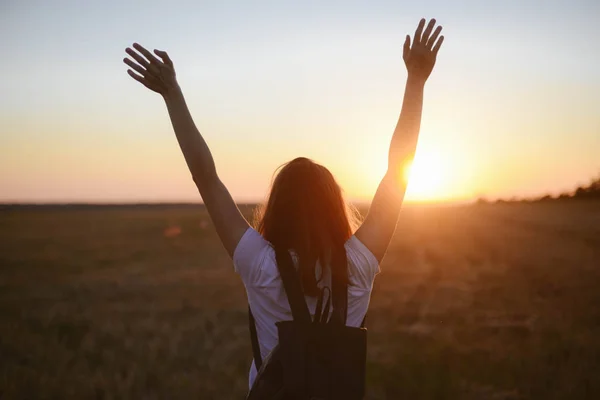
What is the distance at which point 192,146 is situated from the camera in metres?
2.09

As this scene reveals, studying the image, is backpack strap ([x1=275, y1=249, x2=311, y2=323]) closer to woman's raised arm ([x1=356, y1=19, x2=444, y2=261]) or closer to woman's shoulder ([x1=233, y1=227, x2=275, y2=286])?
woman's shoulder ([x1=233, y1=227, x2=275, y2=286])

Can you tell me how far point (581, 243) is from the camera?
27000 mm

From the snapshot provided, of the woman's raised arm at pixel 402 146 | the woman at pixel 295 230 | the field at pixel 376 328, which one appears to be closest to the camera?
the woman at pixel 295 230

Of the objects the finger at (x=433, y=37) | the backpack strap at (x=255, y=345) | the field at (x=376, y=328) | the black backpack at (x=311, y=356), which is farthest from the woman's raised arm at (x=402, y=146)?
the field at (x=376, y=328)

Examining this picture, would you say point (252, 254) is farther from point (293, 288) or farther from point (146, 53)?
point (146, 53)

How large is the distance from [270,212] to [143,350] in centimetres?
840

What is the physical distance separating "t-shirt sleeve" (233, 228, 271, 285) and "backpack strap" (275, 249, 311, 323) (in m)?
0.09

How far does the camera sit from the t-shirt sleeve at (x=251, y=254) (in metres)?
1.95

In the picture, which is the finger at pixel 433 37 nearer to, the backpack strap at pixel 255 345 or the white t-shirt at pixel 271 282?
the white t-shirt at pixel 271 282

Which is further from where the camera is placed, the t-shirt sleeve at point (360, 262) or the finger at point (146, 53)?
the finger at point (146, 53)

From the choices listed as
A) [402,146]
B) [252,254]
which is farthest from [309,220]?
[402,146]

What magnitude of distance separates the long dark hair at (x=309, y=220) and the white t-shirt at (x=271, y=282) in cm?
4

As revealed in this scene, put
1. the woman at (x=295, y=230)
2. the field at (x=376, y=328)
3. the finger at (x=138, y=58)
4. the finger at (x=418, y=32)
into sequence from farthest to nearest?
the field at (x=376, y=328)
the finger at (x=418, y=32)
the finger at (x=138, y=58)
the woman at (x=295, y=230)

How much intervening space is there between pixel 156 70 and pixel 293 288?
0.92 metres
